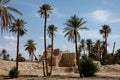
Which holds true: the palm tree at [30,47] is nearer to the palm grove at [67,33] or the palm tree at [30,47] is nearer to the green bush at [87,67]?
the palm grove at [67,33]

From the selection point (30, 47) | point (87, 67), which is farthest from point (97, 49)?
point (87, 67)

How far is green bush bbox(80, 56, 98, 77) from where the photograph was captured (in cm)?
5454

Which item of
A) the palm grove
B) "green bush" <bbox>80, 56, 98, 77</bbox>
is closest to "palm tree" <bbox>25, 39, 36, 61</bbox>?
the palm grove

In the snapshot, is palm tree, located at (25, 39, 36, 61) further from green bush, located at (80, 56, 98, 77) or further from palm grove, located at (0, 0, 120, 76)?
green bush, located at (80, 56, 98, 77)

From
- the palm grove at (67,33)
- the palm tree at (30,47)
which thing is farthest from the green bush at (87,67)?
the palm tree at (30,47)

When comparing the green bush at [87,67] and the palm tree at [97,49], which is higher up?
the palm tree at [97,49]

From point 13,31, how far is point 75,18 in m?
13.0

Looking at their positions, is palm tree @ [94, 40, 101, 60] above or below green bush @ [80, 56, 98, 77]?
above

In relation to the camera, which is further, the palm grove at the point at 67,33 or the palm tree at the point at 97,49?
the palm tree at the point at 97,49

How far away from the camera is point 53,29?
68000mm

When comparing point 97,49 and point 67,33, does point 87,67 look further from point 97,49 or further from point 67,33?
point 97,49

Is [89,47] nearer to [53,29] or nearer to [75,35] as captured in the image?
[53,29]

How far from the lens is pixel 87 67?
54.6 metres

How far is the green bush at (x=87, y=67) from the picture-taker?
54.5m
